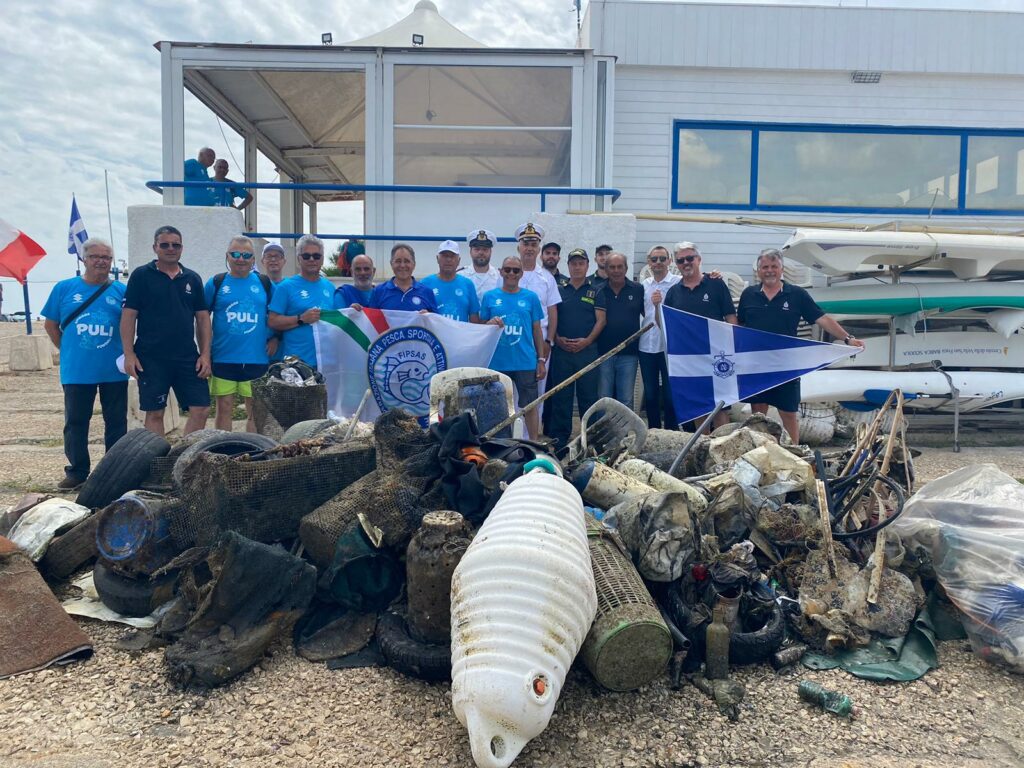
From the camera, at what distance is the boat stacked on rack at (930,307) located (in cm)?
862

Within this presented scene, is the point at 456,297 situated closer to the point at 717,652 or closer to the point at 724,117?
the point at 717,652

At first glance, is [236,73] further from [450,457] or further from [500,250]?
[450,457]

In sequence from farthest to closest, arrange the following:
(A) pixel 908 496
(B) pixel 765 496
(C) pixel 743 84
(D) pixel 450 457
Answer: (C) pixel 743 84
(A) pixel 908 496
(B) pixel 765 496
(D) pixel 450 457

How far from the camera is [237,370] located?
620 centimetres

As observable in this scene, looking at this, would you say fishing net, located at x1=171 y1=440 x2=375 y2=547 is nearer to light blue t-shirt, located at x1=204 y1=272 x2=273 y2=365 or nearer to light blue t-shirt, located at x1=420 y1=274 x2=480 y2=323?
light blue t-shirt, located at x1=204 y1=272 x2=273 y2=365

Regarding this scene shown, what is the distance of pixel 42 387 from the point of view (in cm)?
1353

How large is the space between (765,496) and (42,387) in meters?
13.8

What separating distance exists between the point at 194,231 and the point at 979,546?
861 centimetres

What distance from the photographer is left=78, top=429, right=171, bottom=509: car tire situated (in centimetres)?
443

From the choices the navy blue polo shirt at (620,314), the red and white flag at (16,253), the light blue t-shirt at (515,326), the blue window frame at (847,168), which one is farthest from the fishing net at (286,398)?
the red and white flag at (16,253)

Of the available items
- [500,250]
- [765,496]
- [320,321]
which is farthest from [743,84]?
[765,496]

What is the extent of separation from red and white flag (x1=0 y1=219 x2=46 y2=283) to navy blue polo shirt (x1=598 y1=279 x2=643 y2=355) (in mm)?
11012

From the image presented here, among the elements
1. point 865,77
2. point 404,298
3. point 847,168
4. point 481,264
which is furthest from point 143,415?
point 865,77

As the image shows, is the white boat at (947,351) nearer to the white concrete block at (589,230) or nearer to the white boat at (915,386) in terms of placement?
the white boat at (915,386)
